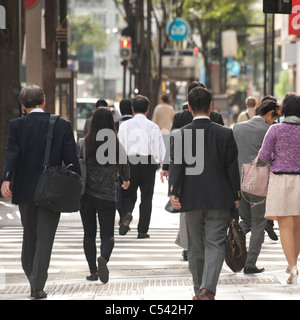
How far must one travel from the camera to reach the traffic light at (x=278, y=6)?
1522 centimetres

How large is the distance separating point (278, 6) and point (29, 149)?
7.57 metres

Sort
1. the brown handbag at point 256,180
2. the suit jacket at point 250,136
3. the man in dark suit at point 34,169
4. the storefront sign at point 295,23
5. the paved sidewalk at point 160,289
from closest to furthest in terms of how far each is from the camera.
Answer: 1. the man in dark suit at point 34,169
2. the paved sidewalk at point 160,289
3. the brown handbag at point 256,180
4. the suit jacket at point 250,136
5. the storefront sign at point 295,23

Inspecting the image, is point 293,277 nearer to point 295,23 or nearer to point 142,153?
point 142,153

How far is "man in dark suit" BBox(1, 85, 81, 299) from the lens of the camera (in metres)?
8.62

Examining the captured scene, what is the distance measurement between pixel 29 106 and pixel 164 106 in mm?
16775

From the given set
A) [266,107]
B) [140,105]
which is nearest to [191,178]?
[266,107]

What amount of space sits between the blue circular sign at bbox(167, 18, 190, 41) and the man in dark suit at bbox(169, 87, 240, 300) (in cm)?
3539

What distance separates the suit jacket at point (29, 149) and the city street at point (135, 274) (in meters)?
0.97

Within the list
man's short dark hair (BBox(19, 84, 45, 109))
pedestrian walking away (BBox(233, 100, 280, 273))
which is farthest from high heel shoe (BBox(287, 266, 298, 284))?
man's short dark hair (BBox(19, 84, 45, 109))

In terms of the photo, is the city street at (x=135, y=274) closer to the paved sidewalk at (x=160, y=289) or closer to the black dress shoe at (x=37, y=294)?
the paved sidewalk at (x=160, y=289)

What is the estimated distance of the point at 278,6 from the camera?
15281 millimetres

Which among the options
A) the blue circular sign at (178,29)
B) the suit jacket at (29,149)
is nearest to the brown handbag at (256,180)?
the suit jacket at (29,149)

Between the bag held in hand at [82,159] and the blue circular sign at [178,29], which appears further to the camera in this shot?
the blue circular sign at [178,29]

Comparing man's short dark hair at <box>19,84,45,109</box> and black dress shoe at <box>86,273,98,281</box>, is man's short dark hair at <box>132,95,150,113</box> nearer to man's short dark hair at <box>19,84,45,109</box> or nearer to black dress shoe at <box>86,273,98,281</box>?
black dress shoe at <box>86,273,98,281</box>
